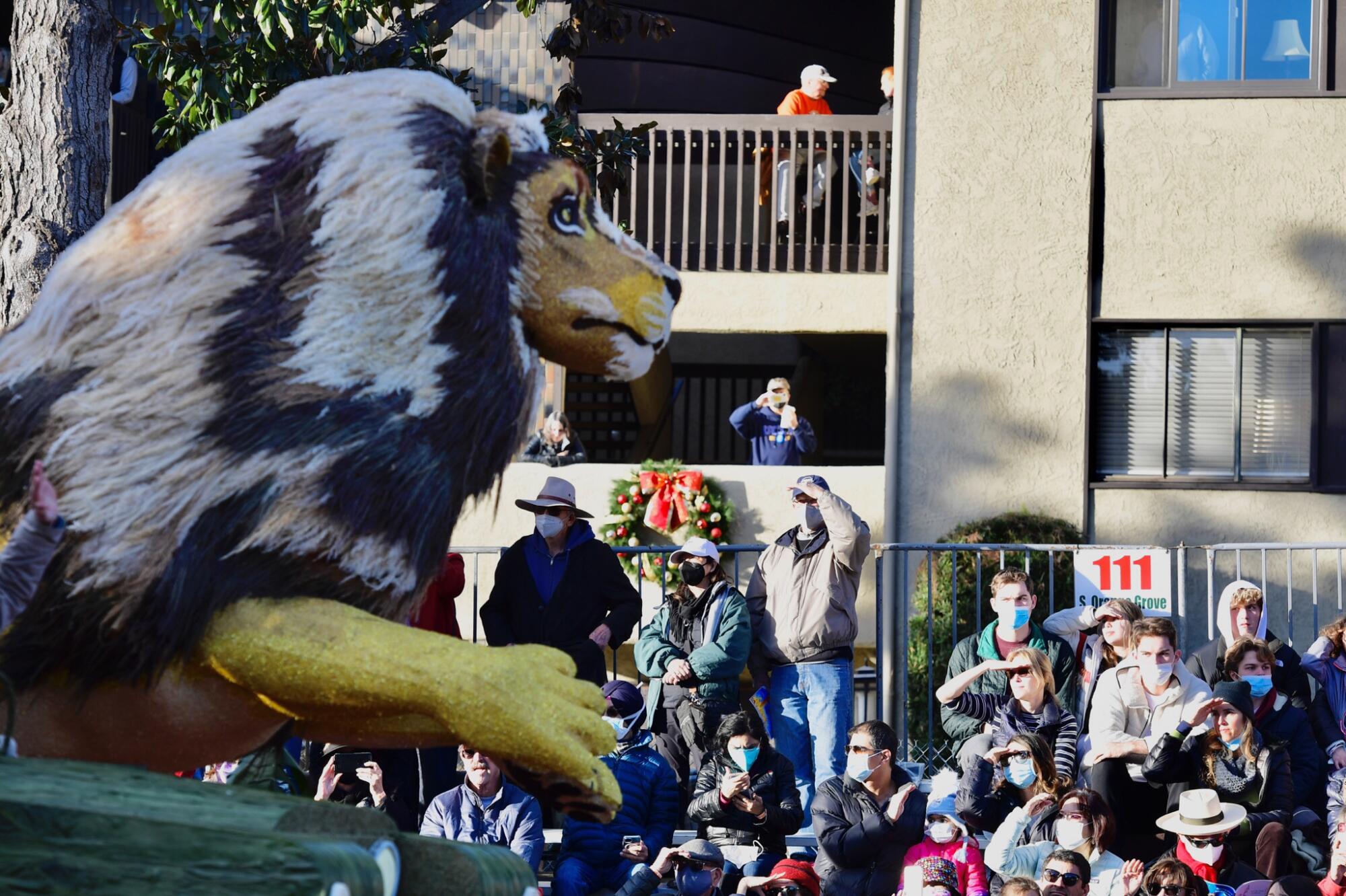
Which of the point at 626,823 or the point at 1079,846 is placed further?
the point at 626,823

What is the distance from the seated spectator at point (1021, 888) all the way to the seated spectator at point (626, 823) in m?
1.36

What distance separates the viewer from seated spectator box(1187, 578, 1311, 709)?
7.32m

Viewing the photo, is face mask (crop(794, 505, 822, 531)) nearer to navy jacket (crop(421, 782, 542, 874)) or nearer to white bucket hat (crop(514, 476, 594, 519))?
white bucket hat (crop(514, 476, 594, 519))

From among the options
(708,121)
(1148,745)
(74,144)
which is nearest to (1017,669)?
(1148,745)

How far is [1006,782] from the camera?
6.92 meters

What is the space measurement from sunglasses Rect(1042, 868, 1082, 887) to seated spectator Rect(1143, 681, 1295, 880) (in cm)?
84

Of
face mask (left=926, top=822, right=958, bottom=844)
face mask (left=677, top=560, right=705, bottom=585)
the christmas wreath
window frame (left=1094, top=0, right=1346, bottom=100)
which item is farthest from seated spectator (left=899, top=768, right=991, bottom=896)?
window frame (left=1094, top=0, right=1346, bottom=100)

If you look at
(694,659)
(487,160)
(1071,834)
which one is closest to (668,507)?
(694,659)

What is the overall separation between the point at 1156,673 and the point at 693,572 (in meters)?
1.99

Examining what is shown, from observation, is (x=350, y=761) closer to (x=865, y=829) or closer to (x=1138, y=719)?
(x=865, y=829)

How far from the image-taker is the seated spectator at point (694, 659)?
7473mm

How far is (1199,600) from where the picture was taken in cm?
1094

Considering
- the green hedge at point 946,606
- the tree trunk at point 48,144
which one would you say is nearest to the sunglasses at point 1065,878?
the green hedge at point 946,606

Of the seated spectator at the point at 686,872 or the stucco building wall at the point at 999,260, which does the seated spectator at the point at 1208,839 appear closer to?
the seated spectator at the point at 686,872
